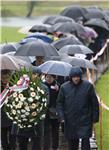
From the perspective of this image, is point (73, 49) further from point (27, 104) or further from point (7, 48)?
point (27, 104)

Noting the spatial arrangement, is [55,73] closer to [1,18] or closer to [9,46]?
[9,46]

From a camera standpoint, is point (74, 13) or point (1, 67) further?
point (74, 13)

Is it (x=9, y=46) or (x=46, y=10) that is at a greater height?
(x=46, y=10)

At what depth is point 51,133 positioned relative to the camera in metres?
10.9

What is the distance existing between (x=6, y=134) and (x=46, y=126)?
2.21ft

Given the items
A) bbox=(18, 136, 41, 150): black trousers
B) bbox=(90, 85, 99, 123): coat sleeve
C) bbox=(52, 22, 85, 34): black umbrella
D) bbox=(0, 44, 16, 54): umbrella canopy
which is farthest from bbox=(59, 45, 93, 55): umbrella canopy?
bbox=(52, 22, 85, 34): black umbrella

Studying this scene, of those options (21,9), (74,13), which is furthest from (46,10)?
(74,13)

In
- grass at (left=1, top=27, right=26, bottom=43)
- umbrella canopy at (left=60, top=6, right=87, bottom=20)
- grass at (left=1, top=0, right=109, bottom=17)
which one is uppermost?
grass at (left=1, top=0, right=109, bottom=17)

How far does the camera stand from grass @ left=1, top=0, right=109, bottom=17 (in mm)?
56375

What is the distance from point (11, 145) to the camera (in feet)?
33.9

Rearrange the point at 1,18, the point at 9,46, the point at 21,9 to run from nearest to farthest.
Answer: the point at 9,46
the point at 1,18
the point at 21,9

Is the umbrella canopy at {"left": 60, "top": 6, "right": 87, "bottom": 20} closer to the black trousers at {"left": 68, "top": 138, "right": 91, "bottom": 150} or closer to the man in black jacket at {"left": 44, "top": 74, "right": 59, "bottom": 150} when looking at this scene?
the man in black jacket at {"left": 44, "top": 74, "right": 59, "bottom": 150}

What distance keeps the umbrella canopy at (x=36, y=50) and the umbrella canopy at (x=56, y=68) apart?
154cm

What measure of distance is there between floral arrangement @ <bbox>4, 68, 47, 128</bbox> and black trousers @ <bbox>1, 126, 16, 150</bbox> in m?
0.87
